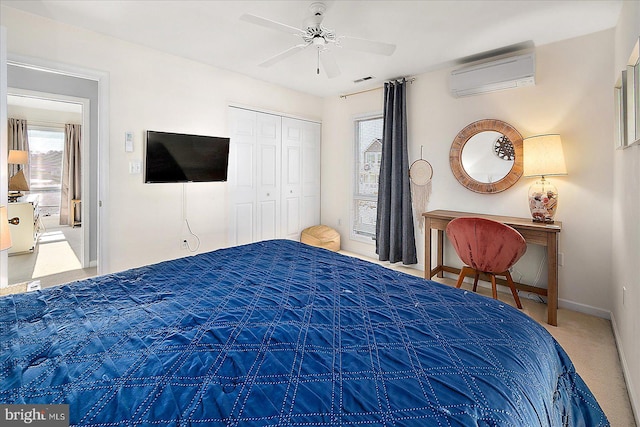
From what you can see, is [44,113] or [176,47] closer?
[176,47]

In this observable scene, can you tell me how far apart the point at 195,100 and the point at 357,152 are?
8.21 ft

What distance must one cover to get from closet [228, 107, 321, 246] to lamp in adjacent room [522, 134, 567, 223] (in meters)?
3.11

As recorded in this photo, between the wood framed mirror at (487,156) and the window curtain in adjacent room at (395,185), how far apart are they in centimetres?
67

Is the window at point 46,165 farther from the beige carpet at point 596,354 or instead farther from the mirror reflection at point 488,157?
the beige carpet at point 596,354

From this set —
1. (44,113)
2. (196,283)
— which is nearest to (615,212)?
(196,283)

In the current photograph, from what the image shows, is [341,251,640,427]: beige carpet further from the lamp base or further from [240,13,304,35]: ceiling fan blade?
[240,13,304,35]: ceiling fan blade

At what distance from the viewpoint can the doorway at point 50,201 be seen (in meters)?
4.09

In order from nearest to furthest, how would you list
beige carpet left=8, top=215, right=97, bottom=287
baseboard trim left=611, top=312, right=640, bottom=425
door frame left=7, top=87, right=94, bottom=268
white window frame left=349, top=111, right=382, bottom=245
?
1. baseboard trim left=611, top=312, right=640, bottom=425
2. beige carpet left=8, top=215, right=97, bottom=287
3. door frame left=7, top=87, right=94, bottom=268
4. white window frame left=349, top=111, right=382, bottom=245

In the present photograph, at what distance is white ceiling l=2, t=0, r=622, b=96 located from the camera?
2523mm

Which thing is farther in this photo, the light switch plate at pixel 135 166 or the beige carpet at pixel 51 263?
the beige carpet at pixel 51 263

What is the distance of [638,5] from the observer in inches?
71.1

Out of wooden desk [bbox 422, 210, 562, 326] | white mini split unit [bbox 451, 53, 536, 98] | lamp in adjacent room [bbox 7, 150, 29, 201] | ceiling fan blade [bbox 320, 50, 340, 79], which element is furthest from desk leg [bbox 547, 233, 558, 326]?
lamp in adjacent room [bbox 7, 150, 29, 201]

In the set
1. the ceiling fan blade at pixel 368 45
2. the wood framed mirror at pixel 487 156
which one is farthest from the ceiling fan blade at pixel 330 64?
the wood framed mirror at pixel 487 156

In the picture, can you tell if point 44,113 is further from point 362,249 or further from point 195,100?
point 362,249
